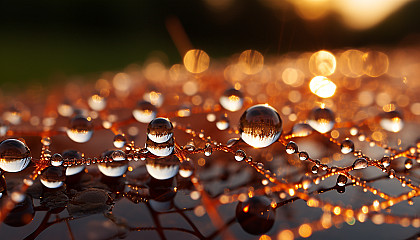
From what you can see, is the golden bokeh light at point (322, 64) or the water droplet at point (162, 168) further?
the golden bokeh light at point (322, 64)

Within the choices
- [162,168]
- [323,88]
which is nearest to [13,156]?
[162,168]

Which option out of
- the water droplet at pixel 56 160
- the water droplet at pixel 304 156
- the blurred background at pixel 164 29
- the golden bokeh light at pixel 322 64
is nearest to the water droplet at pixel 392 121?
the water droplet at pixel 304 156

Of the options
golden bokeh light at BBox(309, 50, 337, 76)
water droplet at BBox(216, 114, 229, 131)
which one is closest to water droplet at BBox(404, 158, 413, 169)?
water droplet at BBox(216, 114, 229, 131)

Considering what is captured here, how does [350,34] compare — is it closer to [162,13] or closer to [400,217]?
[162,13]

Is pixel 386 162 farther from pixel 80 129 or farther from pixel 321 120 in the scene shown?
pixel 80 129

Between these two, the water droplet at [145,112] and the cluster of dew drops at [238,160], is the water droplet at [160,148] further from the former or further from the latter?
the water droplet at [145,112]

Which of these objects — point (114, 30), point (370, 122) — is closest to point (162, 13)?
point (114, 30)

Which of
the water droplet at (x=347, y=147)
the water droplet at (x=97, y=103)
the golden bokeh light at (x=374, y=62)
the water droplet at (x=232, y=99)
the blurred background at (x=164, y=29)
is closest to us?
the water droplet at (x=347, y=147)
